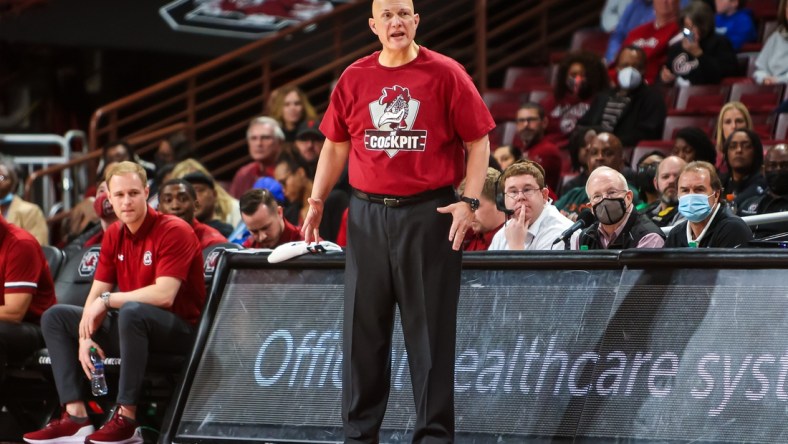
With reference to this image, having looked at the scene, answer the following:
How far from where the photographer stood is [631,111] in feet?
31.8

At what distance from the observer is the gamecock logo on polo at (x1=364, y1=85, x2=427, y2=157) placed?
4.63 meters

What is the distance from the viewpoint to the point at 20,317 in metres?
6.85

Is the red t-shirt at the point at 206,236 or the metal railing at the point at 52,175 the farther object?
the metal railing at the point at 52,175

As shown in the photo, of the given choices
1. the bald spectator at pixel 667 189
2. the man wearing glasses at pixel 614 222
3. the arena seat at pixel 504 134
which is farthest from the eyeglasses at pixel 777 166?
the arena seat at pixel 504 134

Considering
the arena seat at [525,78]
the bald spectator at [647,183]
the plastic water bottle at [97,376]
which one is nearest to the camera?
the plastic water bottle at [97,376]

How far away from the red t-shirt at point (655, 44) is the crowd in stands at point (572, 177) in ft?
0.05

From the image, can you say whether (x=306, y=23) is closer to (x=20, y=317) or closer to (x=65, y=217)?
(x=65, y=217)

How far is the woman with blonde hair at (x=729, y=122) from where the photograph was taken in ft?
27.7

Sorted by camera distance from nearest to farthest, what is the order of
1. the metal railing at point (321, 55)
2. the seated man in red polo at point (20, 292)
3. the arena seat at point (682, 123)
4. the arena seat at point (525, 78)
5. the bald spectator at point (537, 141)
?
the seated man in red polo at point (20, 292), the bald spectator at point (537, 141), the arena seat at point (682, 123), the arena seat at point (525, 78), the metal railing at point (321, 55)

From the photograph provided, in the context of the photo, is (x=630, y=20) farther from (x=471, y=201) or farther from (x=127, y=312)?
(x=471, y=201)

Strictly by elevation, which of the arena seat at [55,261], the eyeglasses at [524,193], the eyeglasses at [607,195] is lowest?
the arena seat at [55,261]

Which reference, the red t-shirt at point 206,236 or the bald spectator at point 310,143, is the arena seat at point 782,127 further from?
the red t-shirt at point 206,236

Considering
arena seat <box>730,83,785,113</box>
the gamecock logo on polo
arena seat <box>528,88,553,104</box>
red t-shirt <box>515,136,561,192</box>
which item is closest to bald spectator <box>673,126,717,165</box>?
red t-shirt <box>515,136,561,192</box>

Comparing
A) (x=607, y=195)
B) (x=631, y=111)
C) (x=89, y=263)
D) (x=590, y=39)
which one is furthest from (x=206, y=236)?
(x=590, y=39)
